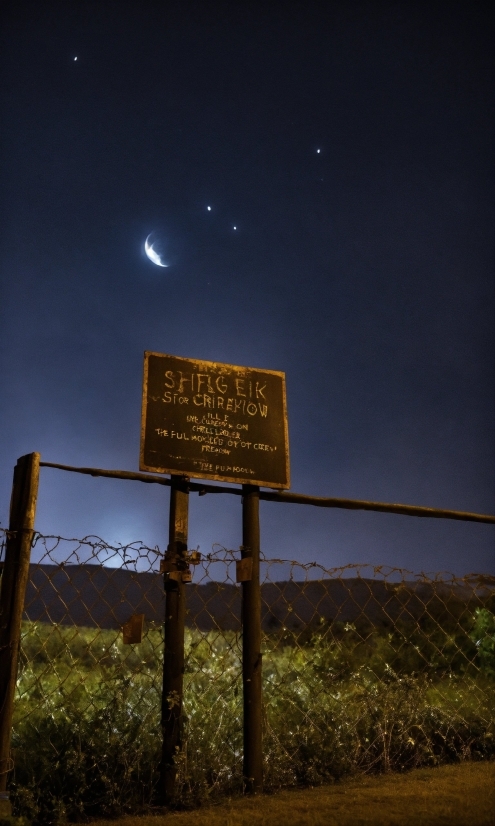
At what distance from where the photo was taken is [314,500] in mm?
4199

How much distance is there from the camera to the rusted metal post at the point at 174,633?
3.33m

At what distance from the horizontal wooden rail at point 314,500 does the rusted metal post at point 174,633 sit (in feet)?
0.51

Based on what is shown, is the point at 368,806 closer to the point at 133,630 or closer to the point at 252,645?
the point at 252,645

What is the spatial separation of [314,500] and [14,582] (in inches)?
75.9

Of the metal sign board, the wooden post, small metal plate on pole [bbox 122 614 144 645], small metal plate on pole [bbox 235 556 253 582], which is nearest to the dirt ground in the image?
the wooden post

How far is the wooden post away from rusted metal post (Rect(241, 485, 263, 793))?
49.8 inches

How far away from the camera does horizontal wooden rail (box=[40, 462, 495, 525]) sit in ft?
12.2

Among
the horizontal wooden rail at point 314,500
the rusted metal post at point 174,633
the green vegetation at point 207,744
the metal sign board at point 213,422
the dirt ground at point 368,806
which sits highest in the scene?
the metal sign board at point 213,422

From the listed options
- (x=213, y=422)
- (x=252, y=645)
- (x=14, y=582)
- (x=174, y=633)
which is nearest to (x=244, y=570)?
(x=252, y=645)

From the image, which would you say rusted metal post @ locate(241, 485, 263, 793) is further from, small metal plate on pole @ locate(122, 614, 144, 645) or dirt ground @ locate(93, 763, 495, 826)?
small metal plate on pole @ locate(122, 614, 144, 645)

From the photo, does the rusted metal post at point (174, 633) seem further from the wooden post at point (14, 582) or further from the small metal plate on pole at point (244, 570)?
the wooden post at point (14, 582)

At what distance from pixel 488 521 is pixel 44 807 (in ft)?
11.4

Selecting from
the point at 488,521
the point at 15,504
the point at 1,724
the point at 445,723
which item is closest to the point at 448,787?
the point at 445,723

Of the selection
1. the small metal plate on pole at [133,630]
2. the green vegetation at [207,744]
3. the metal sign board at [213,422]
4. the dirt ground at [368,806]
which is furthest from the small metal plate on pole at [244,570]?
the dirt ground at [368,806]
